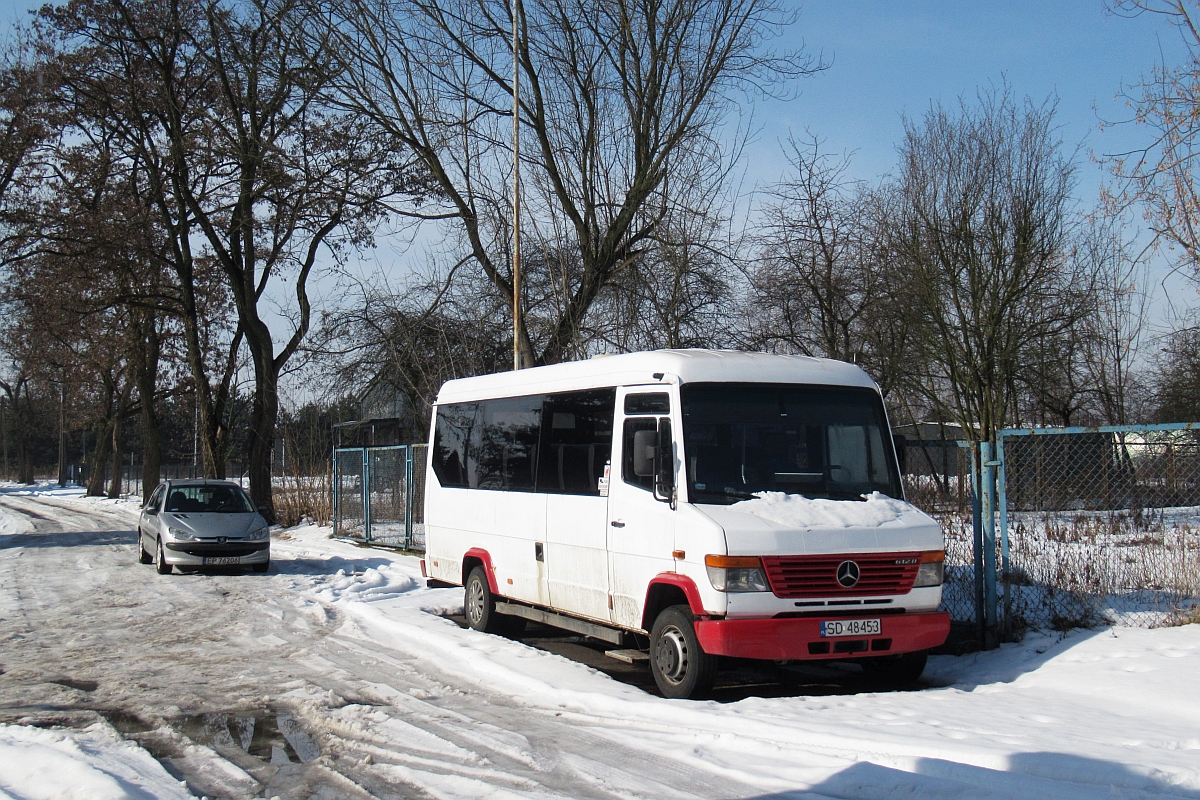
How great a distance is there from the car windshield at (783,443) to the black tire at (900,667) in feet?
4.29

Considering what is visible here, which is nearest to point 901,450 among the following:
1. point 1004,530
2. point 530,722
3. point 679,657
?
point 1004,530

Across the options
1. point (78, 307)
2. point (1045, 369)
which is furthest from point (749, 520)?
point (78, 307)

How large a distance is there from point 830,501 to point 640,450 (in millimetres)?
1546

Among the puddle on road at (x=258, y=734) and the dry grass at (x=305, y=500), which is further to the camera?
the dry grass at (x=305, y=500)

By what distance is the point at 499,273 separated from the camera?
19.9 m

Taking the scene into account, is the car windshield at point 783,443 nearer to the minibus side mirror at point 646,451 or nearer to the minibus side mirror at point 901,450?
the minibus side mirror at point 901,450

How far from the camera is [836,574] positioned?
7.64 m

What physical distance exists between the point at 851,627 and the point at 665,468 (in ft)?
6.01

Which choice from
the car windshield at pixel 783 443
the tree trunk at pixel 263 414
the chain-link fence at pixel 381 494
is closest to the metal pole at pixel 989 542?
the car windshield at pixel 783 443

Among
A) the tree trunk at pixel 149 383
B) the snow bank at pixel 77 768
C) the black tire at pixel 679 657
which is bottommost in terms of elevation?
the snow bank at pixel 77 768

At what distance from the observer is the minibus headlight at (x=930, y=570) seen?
26.1 ft

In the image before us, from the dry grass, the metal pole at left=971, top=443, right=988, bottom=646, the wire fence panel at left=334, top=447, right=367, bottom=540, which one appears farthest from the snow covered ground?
the dry grass

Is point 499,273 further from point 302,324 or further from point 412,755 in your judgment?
point 412,755

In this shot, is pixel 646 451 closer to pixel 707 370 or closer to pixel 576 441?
pixel 707 370
